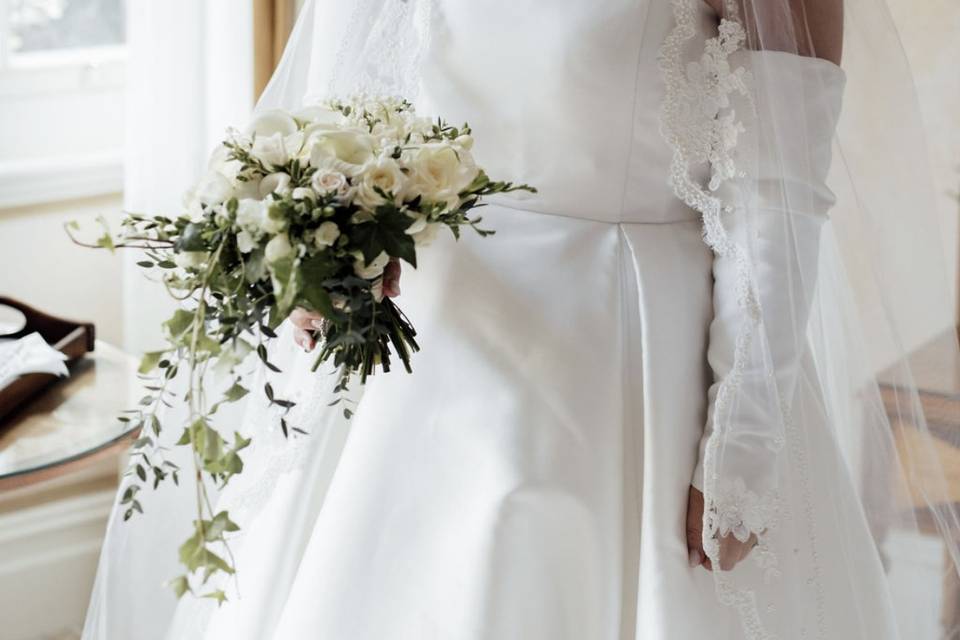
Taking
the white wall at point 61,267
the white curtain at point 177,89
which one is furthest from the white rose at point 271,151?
the white wall at point 61,267

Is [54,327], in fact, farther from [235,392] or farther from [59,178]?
[235,392]

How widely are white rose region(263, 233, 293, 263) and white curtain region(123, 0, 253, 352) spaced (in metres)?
1.22

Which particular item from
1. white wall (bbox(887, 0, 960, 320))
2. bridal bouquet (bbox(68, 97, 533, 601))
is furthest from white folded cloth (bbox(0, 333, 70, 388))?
white wall (bbox(887, 0, 960, 320))

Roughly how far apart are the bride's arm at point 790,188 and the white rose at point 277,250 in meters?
0.54

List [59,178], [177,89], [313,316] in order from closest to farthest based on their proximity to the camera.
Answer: [313,316], [177,89], [59,178]

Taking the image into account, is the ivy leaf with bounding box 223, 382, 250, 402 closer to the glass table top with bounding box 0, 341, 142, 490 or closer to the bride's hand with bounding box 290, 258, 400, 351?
the bride's hand with bounding box 290, 258, 400, 351

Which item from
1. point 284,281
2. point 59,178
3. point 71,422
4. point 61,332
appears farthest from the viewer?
point 59,178

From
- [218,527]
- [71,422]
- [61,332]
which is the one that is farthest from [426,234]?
[61,332]

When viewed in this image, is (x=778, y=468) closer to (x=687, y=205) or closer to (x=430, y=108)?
(x=687, y=205)

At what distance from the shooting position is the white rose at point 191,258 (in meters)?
1.13

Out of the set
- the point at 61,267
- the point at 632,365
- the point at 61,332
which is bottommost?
the point at 61,267

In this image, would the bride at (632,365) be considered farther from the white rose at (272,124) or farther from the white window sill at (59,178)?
the white window sill at (59,178)

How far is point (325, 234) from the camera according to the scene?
3.56 feet

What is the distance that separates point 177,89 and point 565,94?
115cm
